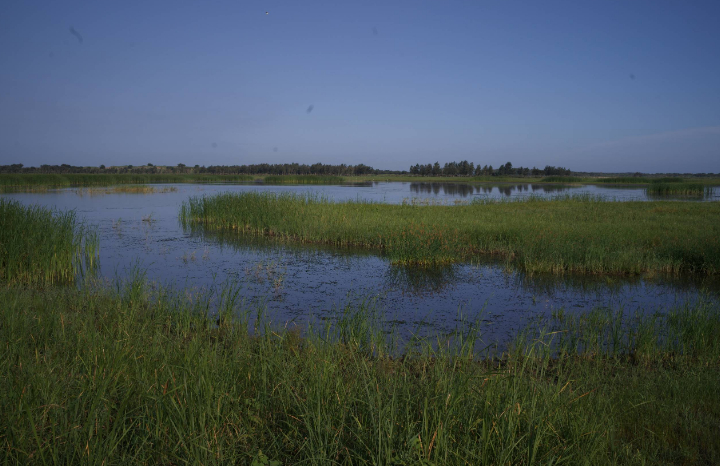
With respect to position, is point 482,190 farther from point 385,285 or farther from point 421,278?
point 385,285

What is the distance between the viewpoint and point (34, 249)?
9.16m

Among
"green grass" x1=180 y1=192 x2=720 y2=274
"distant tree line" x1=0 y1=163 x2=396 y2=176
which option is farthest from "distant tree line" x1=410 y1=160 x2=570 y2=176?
"green grass" x1=180 y1=192 x2=720 y2=274

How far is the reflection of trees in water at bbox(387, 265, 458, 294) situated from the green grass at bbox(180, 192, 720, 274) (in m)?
0.58

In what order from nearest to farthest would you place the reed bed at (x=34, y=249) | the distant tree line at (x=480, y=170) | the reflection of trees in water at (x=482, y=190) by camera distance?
the reed bed at (x=34, y=249), the reflection of trees in water at (x=482, y=190), the distant tree line at (x=480, y=170)

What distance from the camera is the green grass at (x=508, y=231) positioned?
11.4m

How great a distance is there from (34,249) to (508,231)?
12.7 metres

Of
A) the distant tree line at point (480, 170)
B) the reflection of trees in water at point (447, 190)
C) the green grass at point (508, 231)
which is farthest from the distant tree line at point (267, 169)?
the green grass at point (508, 231)

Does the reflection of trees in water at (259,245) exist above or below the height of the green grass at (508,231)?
below

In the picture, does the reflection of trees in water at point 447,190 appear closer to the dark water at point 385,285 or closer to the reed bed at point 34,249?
the dark water at point 385,285

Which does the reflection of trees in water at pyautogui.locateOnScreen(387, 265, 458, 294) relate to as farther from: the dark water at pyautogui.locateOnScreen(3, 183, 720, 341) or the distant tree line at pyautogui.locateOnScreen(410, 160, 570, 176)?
the distant tree line at pyautogui.locateOnScreen(410, 160, 570, 176)

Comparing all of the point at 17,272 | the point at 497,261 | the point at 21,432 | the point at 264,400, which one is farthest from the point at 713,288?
the point at 17,272

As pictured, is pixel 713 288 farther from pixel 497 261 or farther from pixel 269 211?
pixel 269 211

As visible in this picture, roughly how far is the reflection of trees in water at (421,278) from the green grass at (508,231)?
22.8 inches

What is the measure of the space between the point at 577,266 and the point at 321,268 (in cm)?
648
